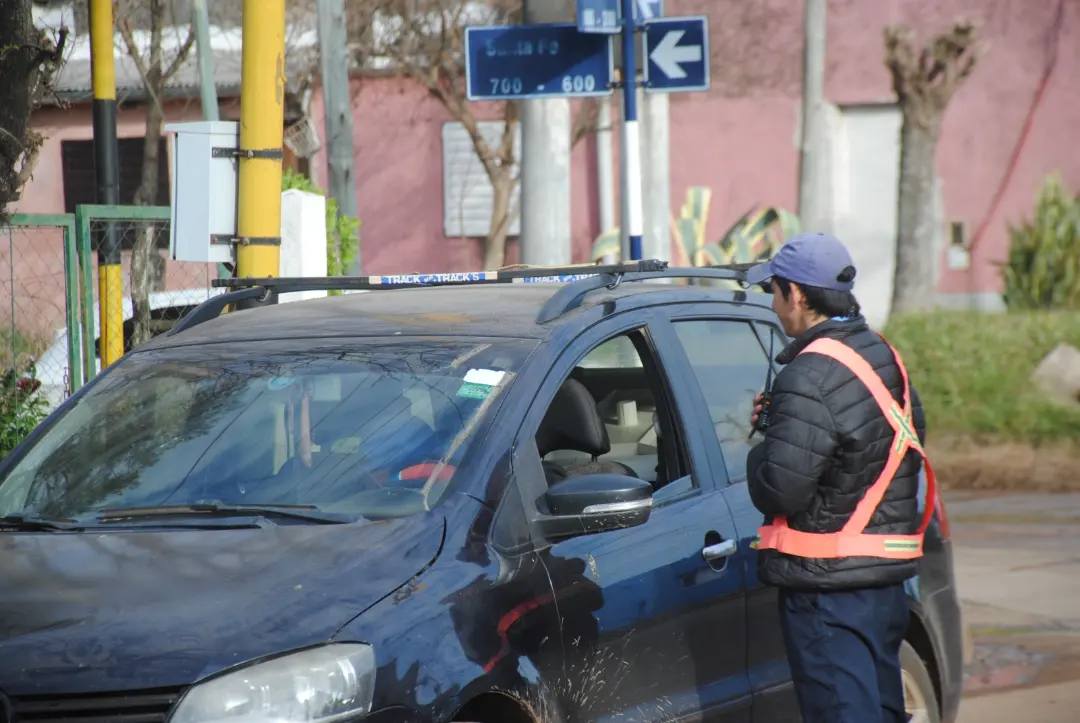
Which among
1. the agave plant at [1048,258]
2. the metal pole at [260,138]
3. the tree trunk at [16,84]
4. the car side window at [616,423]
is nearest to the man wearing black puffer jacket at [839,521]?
the car side window at [616,423]

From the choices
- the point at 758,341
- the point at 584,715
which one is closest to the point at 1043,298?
the point at 758,341

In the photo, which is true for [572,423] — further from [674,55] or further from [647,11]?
[647,11]

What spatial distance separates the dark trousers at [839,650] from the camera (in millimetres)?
4305

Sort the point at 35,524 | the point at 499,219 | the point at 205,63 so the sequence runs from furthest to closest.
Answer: the point at 499,219 < the point at 205,63 < the point at 35,524

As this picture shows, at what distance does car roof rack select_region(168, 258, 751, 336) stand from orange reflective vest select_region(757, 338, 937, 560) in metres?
0.66

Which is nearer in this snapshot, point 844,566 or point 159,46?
point 844,566

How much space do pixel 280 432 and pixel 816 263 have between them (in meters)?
1.46

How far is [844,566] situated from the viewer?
4.31m

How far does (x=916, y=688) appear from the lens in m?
5.22

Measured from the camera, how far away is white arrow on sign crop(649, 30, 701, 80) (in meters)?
Result: 9.67

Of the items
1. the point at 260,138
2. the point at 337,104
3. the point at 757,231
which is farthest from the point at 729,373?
the point at 757,231

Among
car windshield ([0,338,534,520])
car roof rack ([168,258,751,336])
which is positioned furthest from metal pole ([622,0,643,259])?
car windshield ([0,338,534,520])

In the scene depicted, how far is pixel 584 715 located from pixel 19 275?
5737 millimetres

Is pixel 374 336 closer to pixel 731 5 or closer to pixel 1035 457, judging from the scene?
pixel 1035 457
